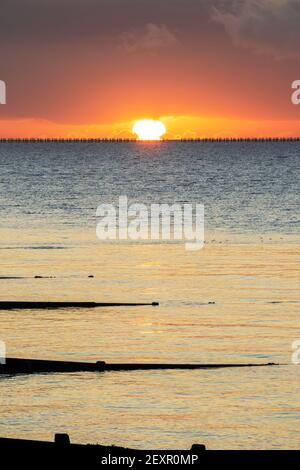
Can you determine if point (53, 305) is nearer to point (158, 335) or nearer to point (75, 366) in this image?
point (158, 335)

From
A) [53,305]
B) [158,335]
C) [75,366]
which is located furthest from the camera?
[53,305]

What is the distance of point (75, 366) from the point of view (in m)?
31.3

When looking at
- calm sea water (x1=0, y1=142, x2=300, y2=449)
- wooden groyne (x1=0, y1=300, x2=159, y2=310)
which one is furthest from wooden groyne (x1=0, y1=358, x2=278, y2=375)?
wooden groyne (x1=0, y1=300, x2=159, y2=310)

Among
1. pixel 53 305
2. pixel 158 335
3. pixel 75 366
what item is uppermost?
pixel 53 305

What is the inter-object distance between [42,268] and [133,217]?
1624 inches

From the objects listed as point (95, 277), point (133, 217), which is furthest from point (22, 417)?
point (133, 217)

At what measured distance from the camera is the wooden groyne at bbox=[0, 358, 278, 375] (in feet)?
99.6

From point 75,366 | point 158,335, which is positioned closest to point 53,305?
point 158,335

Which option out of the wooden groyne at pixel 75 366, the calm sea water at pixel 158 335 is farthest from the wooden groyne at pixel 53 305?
the wooden groyne at pixel 75 366

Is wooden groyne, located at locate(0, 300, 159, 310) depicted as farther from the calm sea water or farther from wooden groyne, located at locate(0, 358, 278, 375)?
wooden groyne, located at locate(0, 358, 278, 375)

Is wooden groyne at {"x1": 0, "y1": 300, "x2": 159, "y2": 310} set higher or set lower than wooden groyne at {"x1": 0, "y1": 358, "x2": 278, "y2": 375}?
higher

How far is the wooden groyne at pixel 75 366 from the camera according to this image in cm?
3036

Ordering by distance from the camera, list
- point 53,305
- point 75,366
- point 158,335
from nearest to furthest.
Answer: point 75,366
point 158,335
point 53,305

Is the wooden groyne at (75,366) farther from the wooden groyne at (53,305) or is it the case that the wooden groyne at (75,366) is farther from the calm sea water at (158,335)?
the wooden groyne at (53,305)
